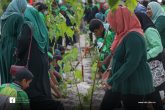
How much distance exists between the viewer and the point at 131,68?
510cm

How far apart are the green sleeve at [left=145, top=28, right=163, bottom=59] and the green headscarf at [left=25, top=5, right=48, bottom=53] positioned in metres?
1.19

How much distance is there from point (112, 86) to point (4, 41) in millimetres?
1800

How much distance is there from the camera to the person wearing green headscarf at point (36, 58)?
5742 millimetres

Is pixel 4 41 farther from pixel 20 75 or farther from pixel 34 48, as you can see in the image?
pixel 20 75

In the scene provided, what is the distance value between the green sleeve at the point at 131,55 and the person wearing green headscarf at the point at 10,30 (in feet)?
5.69

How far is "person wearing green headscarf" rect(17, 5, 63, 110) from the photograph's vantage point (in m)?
5.74

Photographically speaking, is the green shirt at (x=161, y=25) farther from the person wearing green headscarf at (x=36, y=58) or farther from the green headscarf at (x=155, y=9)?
the person wearing green headscarf at (x=36, y=58)

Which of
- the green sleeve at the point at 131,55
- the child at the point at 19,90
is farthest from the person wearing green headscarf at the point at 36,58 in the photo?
the green sleeve at the point at 131,55

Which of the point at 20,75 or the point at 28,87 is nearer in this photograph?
the point at 20,75

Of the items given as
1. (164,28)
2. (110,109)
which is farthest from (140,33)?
(164,28)

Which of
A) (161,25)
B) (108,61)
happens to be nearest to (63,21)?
(108,61)

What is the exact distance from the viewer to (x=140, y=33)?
5.14m

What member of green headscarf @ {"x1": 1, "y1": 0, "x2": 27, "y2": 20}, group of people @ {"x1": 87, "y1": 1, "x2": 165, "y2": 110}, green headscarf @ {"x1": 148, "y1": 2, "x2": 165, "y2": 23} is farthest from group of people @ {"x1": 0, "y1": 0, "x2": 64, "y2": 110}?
green headscarf @ {"x1": 148, "y1": 2, "x2": 165, "y2": 23}

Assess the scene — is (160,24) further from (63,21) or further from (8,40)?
(8,40)
